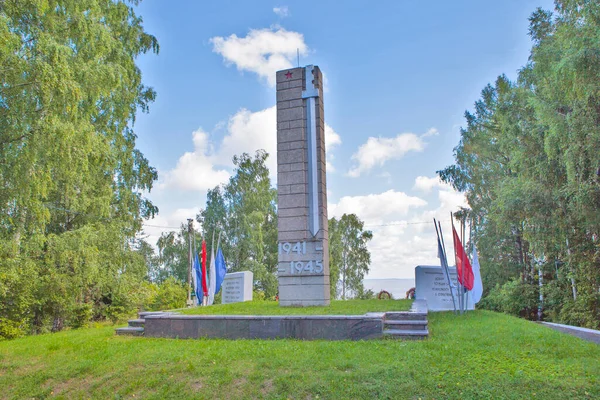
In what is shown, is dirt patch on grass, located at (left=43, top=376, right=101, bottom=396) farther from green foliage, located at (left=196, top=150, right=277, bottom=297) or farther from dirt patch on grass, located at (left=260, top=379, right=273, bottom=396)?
green foliage, located at (left=196, top=150, right=277, bottom=297)

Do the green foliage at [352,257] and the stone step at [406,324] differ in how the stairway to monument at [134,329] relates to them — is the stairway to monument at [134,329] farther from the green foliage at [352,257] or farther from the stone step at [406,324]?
the green foliage at [352,257]

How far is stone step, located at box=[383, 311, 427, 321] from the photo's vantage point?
8.73 m

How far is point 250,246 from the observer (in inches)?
1190

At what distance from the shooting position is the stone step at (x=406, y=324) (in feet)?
27.6

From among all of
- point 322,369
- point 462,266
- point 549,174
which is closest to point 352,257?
point 549,174

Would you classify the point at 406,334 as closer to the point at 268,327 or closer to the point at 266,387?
the point at 268,327

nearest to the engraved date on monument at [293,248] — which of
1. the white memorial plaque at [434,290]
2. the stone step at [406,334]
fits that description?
the white memorial plaque at [434,290]

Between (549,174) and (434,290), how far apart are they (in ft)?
17.0

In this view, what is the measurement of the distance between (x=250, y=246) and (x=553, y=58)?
21.1 metres

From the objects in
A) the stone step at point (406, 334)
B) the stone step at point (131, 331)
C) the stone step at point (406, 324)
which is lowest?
the stone step at point (131, 331)

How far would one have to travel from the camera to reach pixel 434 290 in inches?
506

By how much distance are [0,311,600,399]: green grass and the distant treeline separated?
5977 mm

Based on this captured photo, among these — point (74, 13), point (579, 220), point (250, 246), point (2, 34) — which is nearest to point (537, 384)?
point (2, 34)

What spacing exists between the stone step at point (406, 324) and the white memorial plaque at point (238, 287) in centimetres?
1015
